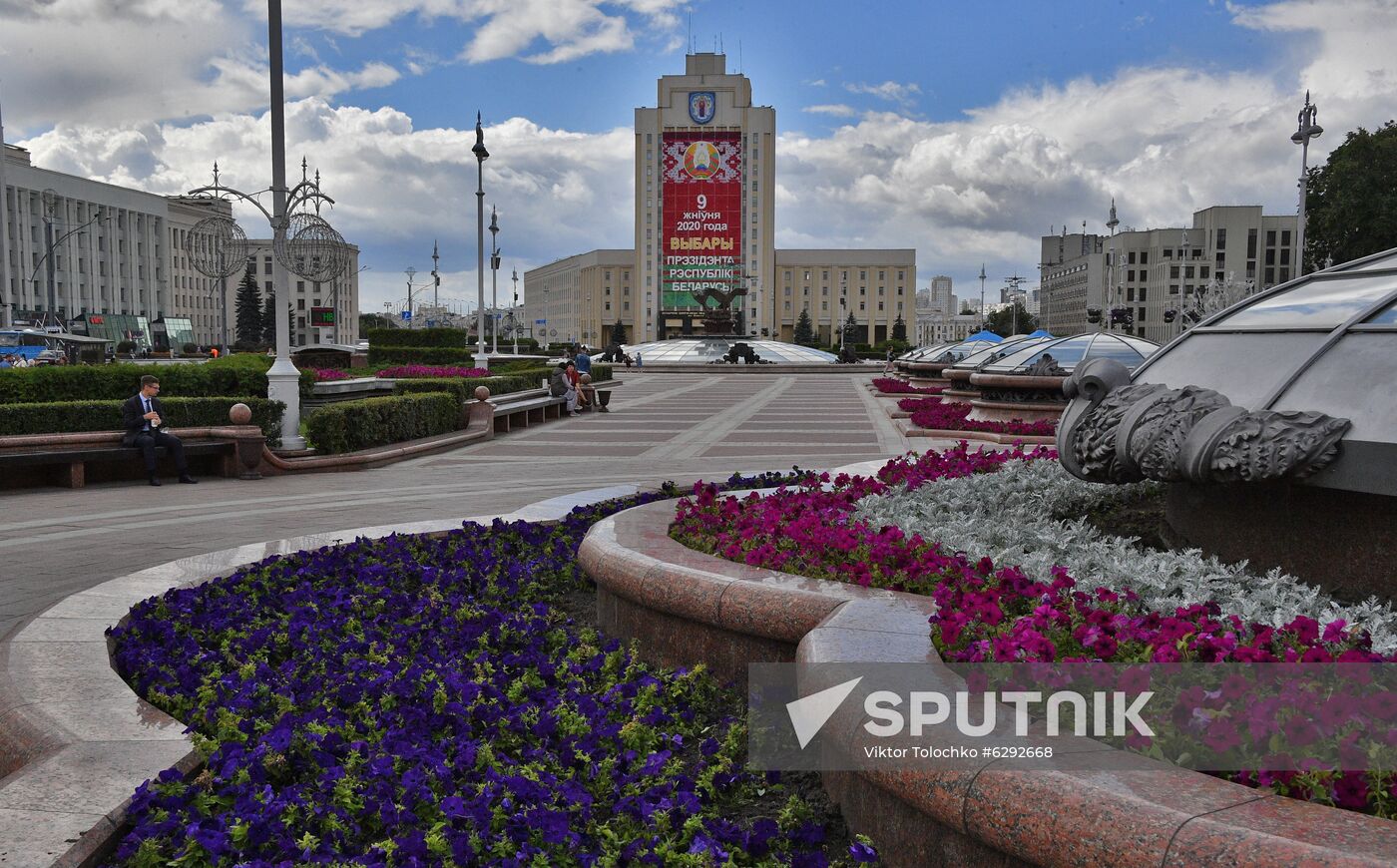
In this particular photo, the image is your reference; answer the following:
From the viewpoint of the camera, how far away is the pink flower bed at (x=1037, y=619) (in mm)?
2605

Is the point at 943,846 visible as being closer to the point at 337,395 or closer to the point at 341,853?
the point at 341,853

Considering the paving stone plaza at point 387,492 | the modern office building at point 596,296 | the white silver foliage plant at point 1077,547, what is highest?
the modern office building at point 596,296

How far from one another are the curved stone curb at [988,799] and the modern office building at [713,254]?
294 ft

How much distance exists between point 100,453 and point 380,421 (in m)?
3.80

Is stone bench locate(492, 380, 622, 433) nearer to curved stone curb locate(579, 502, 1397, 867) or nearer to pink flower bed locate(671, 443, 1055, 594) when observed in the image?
pink flower bed locate(671, 443, 1055, 594)

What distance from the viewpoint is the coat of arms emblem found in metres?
126

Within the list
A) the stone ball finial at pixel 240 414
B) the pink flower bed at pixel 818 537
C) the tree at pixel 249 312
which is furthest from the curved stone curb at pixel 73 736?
the tree at pixel 249 312

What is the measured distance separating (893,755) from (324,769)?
193cm

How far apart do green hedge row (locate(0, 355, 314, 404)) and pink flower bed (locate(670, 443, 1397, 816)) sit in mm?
10225

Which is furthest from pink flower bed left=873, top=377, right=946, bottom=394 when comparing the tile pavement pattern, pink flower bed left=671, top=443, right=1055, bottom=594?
pink flower bed left=671, top=443, right=1055, bottom=594

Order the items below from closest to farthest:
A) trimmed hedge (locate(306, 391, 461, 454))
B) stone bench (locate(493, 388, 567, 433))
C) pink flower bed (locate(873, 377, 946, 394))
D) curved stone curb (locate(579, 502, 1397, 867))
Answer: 1. curved stone curb (locate(579, 502, 1397, 867))
2. trimmed hedge (locate(306, 391, 461, 454))
3. stone bench (locate(493, 388, 567, 433))
4. pink flower bed (locate(873, 377, 946, 394))

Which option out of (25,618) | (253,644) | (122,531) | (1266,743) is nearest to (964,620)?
(1266,743)

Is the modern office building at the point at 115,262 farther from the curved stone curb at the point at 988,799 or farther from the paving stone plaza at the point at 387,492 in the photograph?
the curved stone curb at the point at 988,799

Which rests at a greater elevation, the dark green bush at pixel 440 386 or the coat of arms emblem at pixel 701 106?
the coat of arms emblem at pixel 701 106
